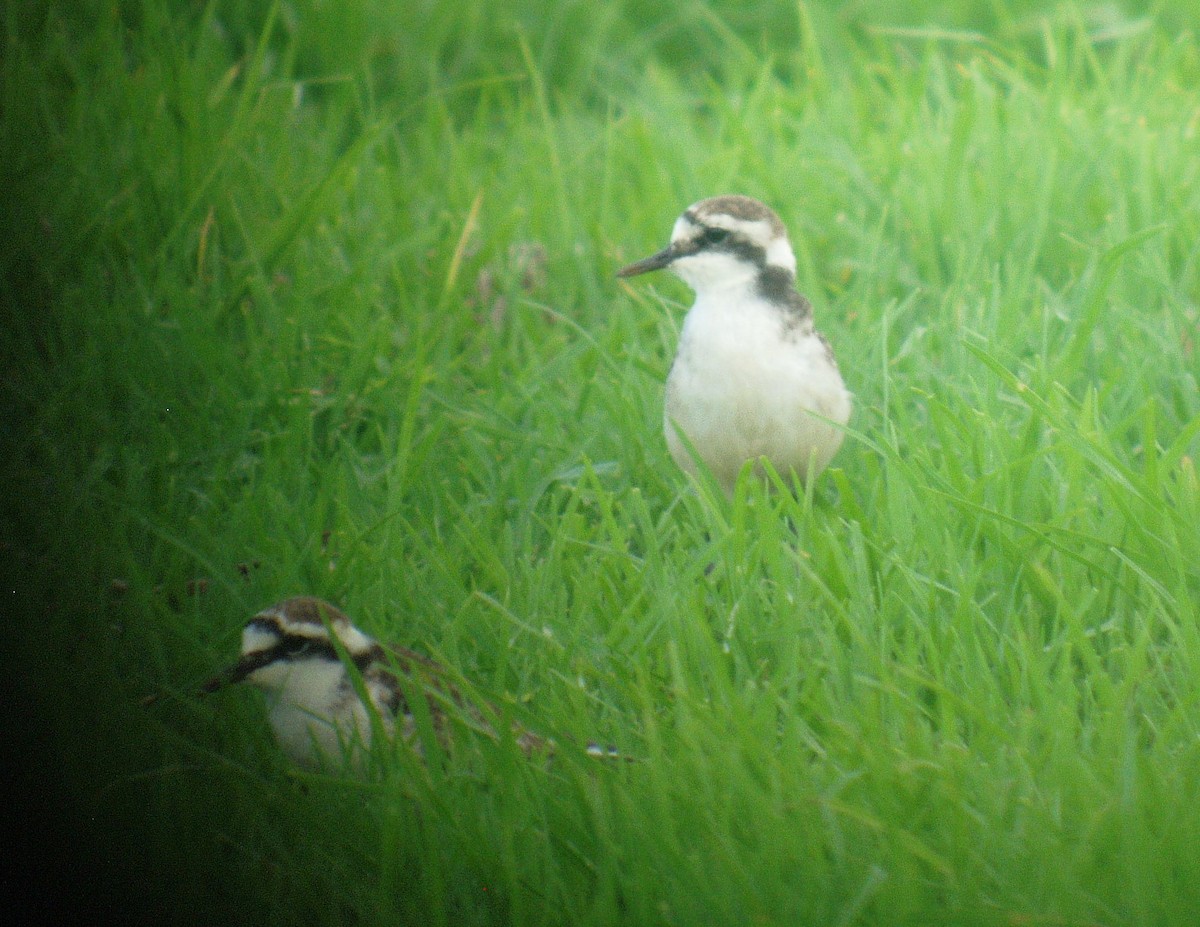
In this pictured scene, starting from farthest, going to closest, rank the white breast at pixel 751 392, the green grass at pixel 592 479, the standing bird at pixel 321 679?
the white breast at pixel 751 392 → the standing bird at pixel 321 679 → the green grass at pixel 592 479

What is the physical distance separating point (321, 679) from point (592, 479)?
3.53 ft

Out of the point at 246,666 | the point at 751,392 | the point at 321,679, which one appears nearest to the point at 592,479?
the point at 751,392

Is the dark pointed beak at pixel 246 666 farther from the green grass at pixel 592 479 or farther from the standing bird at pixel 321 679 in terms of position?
the green grass at pixel 592 479

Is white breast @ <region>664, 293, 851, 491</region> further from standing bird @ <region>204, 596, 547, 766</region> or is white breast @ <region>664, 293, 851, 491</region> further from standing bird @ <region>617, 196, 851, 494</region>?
standing bird @ <region>204, 596, 547, 766</region>

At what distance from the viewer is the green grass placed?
3.28 m

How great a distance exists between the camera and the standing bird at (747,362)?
488 centimetres

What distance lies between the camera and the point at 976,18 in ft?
30.5

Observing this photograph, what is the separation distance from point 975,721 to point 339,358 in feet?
10.5

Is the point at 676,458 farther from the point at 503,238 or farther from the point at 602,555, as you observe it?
the point at 503,238

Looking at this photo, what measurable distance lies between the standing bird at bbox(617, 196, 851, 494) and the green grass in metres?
0.23

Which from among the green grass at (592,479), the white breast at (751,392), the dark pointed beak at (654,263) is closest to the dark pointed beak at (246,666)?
the green grass at (592,479)

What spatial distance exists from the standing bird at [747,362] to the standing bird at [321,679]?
1.34 m

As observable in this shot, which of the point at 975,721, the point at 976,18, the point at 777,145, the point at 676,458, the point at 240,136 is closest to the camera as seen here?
the point at 975,721

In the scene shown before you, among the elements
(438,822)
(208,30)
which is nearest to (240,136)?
(208,30)
